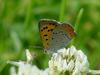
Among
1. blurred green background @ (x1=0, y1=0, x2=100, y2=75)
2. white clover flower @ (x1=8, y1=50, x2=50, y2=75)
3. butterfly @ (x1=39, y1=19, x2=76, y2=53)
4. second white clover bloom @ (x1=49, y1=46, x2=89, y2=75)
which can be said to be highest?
butterfly @ (x1=39, y1=19, x2=76, y2=53)

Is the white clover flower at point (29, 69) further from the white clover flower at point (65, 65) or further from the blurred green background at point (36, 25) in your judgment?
the blurred green background at point (36, 25)

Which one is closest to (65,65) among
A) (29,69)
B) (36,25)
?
(29,69)

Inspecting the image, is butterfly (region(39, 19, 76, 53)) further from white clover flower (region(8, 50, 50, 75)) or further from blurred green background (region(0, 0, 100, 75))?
blurred green background (region(0, 0, 100, 75))

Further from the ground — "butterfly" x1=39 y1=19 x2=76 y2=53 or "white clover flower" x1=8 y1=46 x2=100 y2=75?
"butterfly" x1=39 y1=19 x2=76 y2=53

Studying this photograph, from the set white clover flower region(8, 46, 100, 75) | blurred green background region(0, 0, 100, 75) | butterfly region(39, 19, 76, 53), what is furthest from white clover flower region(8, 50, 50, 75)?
blurred green background region(0, 0, 100, 75)

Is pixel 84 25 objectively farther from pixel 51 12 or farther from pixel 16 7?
pixel 16 7

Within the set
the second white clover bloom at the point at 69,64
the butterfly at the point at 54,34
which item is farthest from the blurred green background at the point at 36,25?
the second white clover bloom at the point at 69,64

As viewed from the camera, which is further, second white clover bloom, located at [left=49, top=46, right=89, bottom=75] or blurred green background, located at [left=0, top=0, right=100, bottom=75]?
blurred green background, located at [left=0, top=0, right=100, bottom=75]
